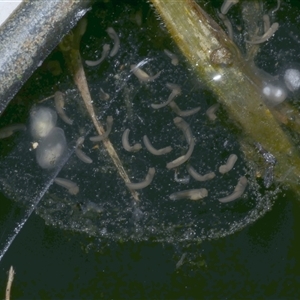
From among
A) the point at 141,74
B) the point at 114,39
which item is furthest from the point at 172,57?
the point at 114,39

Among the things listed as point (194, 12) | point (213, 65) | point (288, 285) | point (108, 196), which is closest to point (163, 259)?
point (108, 196)

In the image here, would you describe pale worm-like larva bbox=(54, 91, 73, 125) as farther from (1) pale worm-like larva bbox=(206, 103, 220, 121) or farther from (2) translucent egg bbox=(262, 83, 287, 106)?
(2) translucent egg bbox=(262, 83, 287, 106)

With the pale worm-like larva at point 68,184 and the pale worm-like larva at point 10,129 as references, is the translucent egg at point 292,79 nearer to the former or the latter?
the pale worm-like larva at point 68,184

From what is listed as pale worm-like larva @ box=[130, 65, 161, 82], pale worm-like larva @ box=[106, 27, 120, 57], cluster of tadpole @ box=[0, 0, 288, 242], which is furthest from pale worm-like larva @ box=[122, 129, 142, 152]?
pale worm-like larva @ box=[106, 27, 120, 57]

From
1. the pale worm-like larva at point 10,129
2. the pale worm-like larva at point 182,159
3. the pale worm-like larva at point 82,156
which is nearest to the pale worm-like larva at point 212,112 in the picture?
the pale worm-like larva at point 182,159

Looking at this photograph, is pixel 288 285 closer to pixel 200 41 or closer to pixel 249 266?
pixel 249 266

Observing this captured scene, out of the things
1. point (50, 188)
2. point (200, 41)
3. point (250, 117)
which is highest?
point (200, 41)

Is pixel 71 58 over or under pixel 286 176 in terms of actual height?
over

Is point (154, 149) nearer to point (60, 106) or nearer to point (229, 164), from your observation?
point (229, 164)
